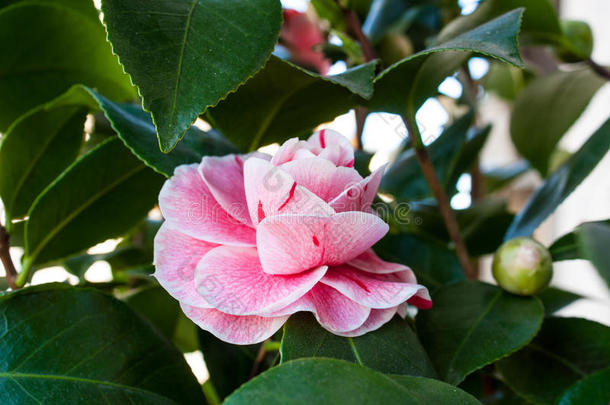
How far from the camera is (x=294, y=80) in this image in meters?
0.42

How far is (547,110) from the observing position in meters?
0.75

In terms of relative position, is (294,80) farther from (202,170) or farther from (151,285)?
(151,285)

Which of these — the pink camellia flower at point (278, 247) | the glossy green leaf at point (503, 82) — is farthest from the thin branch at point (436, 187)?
the glossy green leaf at point (503, 82)

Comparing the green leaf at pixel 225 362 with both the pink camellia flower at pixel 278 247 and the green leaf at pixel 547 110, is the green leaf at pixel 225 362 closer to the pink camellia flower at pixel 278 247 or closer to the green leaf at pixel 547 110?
the pink camellia flower at pixel 278 247

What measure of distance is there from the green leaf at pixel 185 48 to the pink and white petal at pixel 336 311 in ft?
0.41

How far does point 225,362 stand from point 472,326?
24cm

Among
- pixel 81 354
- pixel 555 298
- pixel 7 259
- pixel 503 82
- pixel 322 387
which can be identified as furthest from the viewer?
pixel 503 82

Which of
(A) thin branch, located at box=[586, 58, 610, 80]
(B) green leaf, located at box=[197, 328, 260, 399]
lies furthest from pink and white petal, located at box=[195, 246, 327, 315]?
(A) thin branch, located at box=[586, 58, 610, 80]

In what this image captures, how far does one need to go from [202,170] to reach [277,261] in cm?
8

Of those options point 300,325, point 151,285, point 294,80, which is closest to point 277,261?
point 300,325

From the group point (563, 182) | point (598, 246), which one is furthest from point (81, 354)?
point (563, 182)

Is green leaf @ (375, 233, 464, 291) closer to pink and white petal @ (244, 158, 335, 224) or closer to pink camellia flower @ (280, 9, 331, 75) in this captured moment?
pink and white petal @ (244, 158, 335, 224)

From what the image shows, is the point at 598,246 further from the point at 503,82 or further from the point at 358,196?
the point at 503,82

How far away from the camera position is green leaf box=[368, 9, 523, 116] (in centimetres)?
36
